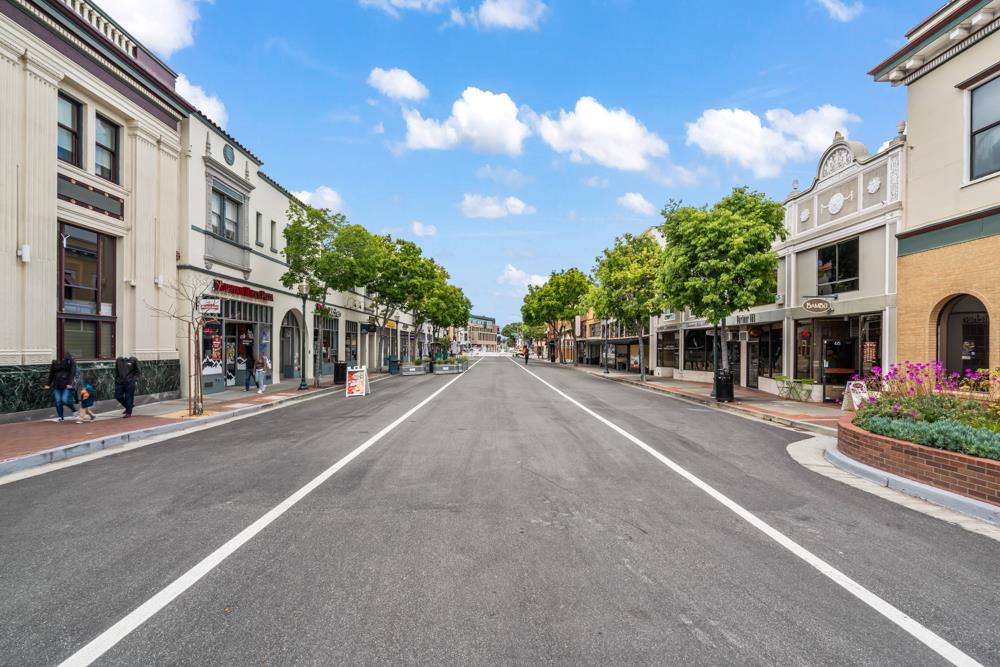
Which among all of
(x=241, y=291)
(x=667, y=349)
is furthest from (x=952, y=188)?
(x=241, y=291)

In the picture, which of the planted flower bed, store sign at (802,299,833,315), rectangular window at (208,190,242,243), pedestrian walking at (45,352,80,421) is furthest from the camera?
rectangular window at (208,190,242,243)

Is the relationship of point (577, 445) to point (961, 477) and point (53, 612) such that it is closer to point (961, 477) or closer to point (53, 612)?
point (961, 477)

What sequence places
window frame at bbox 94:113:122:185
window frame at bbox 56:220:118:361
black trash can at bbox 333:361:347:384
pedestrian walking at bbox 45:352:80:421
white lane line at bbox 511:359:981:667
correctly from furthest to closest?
black trash can at bbox 333:361:347:384 < window frame at bbox 94:113:122:185 < window frame at bbox 56:220:118:361 < pedestrian walking at bbox 45:352:80:421 < white lane line at bbox 511:359:981:667

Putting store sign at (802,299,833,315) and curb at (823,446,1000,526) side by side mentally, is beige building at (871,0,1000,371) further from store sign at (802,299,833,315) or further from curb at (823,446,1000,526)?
curb at (823,446,1000,526)

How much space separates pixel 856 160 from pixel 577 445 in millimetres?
14567

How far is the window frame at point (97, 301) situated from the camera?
1275 cm

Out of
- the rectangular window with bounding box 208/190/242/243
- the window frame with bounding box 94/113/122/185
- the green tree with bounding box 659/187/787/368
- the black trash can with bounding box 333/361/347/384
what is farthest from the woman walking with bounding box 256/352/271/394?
the green tree with bounding box 659/187/787/368

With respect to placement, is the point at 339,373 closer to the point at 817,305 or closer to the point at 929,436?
the point at 817,305

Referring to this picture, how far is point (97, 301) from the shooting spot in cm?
1402

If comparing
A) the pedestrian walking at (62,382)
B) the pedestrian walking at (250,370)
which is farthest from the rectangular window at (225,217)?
the pedestrian walking at (62,382)

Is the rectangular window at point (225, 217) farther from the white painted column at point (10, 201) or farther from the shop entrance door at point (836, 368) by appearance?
the shop entrance door at point (836, 368)

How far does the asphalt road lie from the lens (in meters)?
3.05

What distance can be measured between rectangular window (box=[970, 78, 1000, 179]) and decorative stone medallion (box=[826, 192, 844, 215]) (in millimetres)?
5463

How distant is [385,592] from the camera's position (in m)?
3.64
